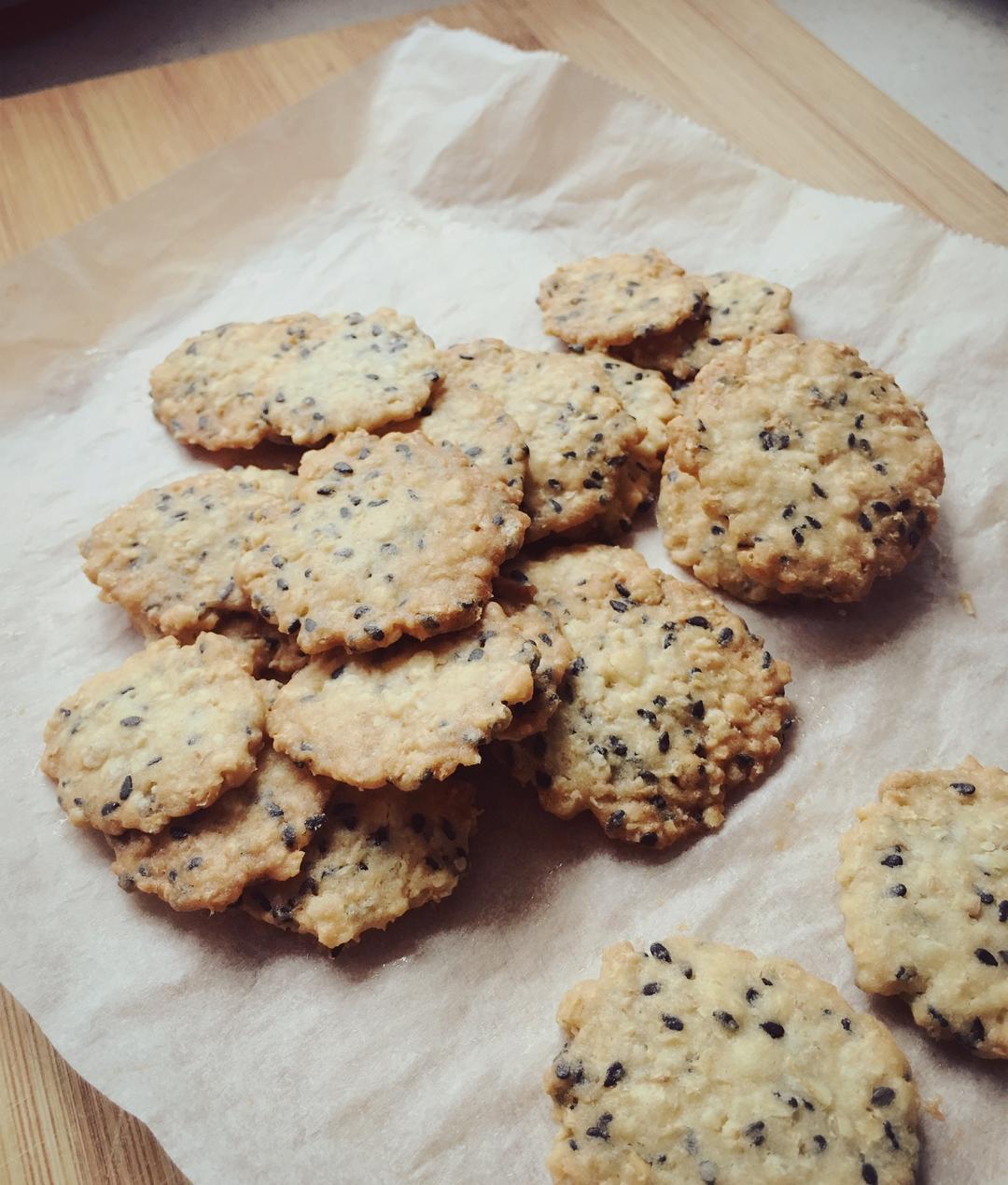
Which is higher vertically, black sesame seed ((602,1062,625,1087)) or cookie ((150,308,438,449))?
cookie ((150,308,438,449))

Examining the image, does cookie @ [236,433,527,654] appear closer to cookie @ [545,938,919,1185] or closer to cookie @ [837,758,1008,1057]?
cookie @ [545,938,919,1185]

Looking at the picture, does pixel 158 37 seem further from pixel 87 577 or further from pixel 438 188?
pixel 87 577

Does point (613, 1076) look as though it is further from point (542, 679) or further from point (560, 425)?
point (560, 425)

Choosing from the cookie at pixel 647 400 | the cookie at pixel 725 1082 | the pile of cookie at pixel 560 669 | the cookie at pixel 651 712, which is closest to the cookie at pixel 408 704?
the pile of cookie at pixel 560 669

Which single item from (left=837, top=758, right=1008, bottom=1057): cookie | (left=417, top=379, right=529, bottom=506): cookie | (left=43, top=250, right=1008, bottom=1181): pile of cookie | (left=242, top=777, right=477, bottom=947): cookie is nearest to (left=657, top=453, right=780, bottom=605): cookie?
(left=43, top=250, right=1008, bottom=1181): pile of cookie

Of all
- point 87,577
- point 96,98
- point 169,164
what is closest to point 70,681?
point 87,577

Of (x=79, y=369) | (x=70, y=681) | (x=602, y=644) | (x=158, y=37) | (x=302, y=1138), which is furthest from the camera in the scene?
(x=158, y=37)
